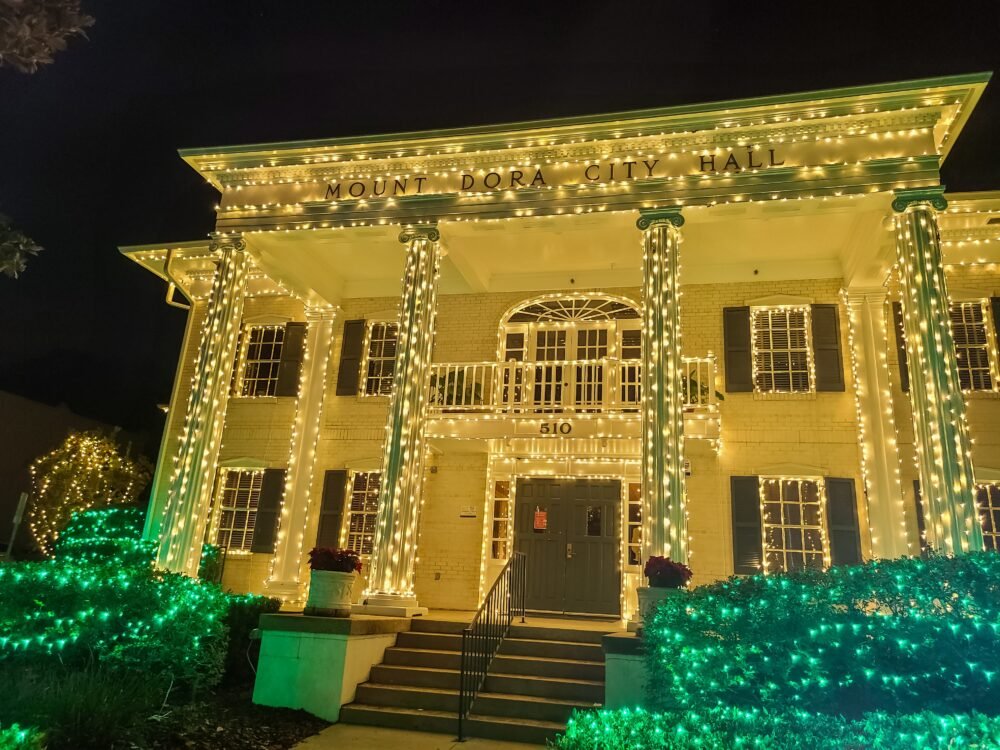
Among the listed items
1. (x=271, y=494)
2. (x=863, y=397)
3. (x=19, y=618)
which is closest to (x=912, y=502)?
(x=863, y=397)

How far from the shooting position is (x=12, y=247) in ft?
21.5

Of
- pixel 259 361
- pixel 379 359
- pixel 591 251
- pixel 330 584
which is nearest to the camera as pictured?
pixel 330 584

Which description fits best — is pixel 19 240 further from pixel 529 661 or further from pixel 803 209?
pixel 803 209

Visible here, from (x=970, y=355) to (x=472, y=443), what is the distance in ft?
28.0

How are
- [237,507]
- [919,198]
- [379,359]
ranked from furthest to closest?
[379,359], [237,507], [919,198]

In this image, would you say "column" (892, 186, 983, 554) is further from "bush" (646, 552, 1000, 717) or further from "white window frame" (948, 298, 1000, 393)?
"bush" (646, 552, 1000, 717)

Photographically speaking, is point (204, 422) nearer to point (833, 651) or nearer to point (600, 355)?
point (600, 355)

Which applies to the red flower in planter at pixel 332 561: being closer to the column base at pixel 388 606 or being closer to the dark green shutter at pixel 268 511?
the column base at pixel 388 606

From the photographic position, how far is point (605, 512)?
1252 centimetres

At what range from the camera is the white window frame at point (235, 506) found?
1386cm

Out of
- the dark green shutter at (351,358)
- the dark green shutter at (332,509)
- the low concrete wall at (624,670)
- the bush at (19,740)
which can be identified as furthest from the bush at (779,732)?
the dark green shutter at (351,358)

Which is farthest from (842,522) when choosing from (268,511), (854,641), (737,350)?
(268,511)

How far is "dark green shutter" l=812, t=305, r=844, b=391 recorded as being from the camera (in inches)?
472

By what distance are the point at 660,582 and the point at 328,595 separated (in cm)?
404
